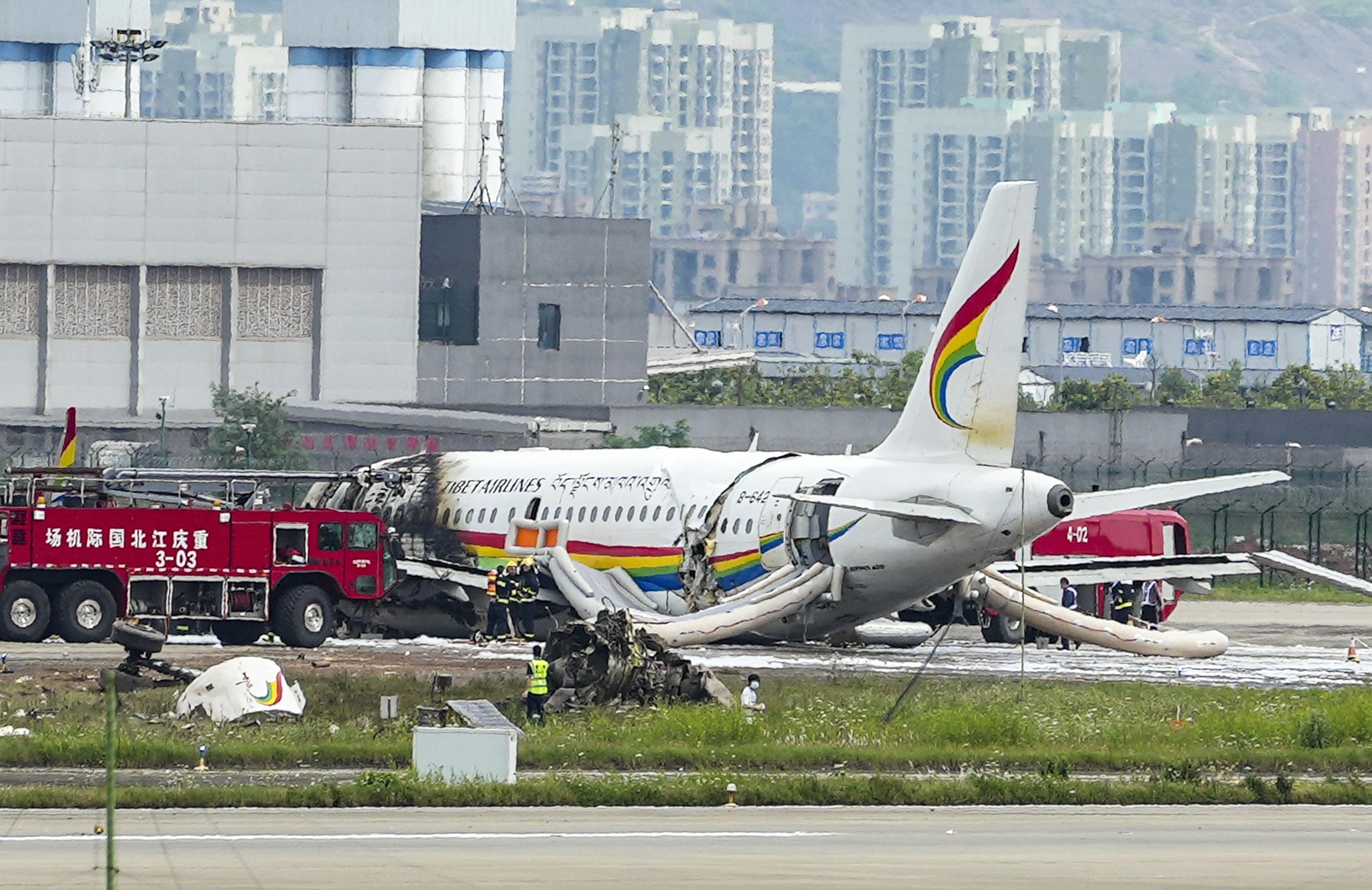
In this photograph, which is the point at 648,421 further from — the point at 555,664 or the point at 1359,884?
the point at 1359,884

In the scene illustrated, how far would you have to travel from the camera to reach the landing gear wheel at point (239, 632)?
5000 centimetres

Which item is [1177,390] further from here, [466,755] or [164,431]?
[466,755]

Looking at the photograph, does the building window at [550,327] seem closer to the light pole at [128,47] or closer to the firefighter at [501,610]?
the light pole at [128,47]

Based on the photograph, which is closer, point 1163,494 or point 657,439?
point 1163,494

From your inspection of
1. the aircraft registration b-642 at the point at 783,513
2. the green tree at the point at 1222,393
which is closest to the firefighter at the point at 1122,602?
the aircraft registration b-642 at the point at 783,513

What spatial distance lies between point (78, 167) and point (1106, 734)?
91.6 meters

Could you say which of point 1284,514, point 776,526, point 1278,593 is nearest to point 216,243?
point 1284,514

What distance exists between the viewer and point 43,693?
3903 centimetres

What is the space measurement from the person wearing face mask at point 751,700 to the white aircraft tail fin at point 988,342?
7022 millimetres

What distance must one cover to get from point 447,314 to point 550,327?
5.15m

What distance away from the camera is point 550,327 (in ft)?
410

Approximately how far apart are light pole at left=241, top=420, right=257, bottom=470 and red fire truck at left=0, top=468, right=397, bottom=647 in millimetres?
42348

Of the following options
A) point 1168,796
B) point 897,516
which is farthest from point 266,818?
point 897,516

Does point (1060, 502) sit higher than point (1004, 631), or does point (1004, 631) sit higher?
point (1060, 502)
